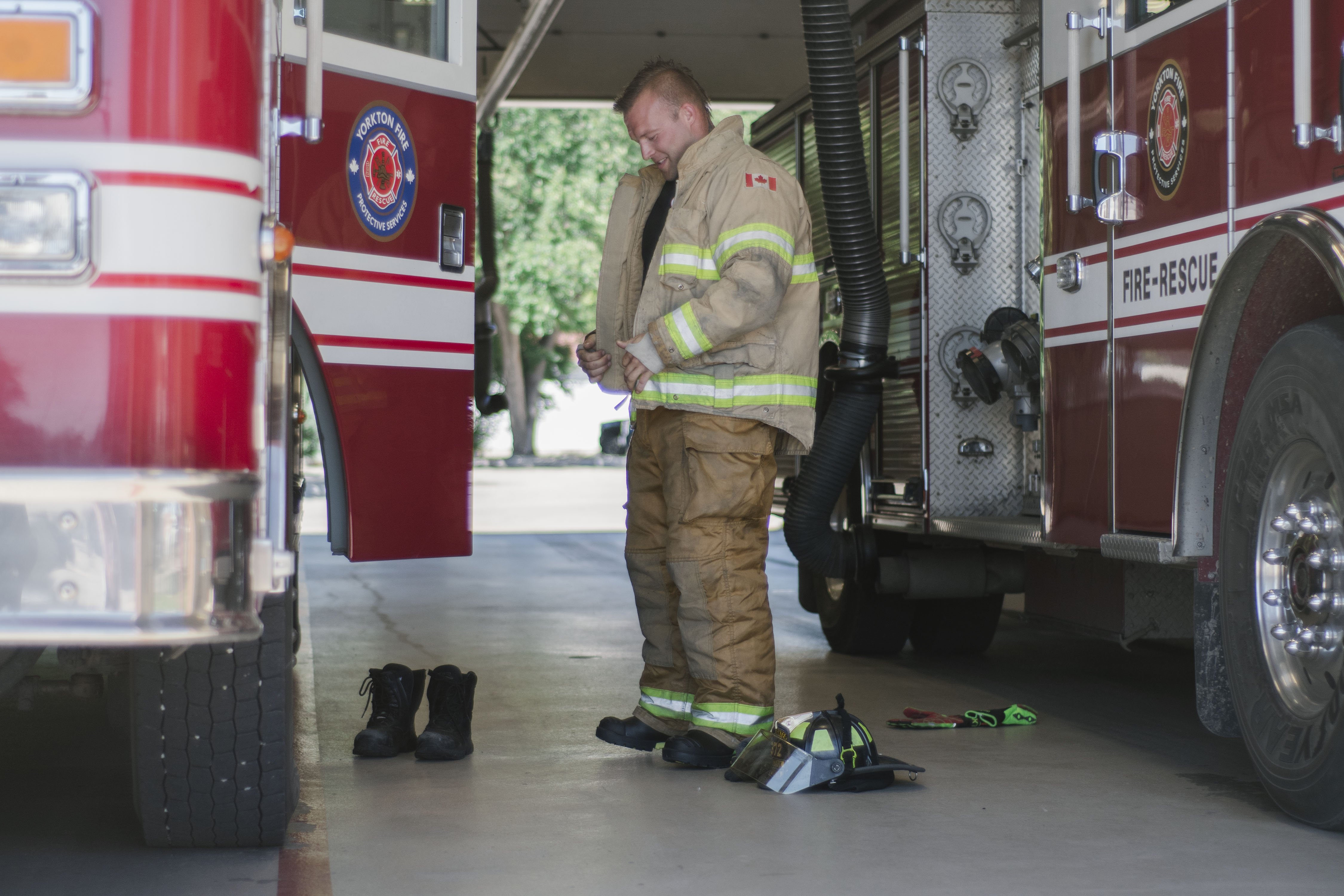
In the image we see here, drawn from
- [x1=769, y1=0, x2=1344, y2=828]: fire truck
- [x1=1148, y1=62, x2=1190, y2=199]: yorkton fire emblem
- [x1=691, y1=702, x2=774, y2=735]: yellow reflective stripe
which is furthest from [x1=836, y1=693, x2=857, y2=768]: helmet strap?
[x1=1148, y1=62, x2=1190, y2=199]: yorkton fire emblem

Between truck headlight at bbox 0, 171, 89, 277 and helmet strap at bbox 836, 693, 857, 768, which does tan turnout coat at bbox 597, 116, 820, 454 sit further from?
truck headlight at bbox 0, 171, 89, 277

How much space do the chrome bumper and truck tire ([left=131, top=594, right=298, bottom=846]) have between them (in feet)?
3.07

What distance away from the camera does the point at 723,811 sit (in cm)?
382

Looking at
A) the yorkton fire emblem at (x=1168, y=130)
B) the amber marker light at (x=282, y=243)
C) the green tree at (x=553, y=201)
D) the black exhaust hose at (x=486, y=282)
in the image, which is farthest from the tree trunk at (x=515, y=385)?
the amber marker light at (x=282, y=243)

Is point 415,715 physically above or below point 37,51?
below

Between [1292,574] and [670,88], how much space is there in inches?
88.6

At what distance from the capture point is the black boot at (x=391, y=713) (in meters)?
4.53

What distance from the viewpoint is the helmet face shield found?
400 centimetres

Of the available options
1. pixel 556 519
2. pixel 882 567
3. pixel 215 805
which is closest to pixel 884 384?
pixel 882 567

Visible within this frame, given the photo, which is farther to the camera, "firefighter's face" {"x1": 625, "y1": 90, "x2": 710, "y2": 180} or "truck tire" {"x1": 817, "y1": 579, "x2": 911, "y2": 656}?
"truck tire" {"x1": 817, "y1": 579, "x2": 911, "y2": 656}

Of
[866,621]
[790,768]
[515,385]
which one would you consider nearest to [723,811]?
[790,768]

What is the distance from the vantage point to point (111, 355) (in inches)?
93.2

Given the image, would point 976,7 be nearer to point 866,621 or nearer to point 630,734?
point 866,621

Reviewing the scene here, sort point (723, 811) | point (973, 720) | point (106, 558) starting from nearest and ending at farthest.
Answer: point (106, 558) < point (723, 811) < point (973, 720)
